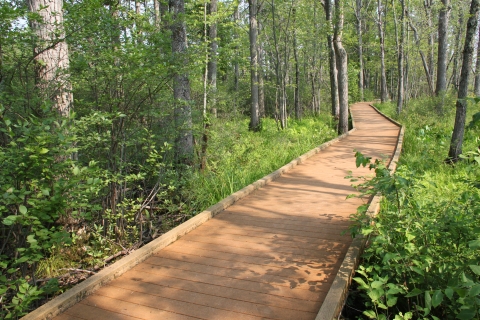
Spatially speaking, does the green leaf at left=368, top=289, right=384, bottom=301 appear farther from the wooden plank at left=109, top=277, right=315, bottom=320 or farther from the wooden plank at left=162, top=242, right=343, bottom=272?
the wooden plank at left=162, top=242, right=343, bottom=272

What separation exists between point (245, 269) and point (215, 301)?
0.63m

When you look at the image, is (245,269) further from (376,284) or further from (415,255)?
(415,255)

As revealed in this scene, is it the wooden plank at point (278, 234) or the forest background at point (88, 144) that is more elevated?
the forest background at point (88, 144)

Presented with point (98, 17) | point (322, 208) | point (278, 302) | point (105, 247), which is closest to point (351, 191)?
point (322, 208)

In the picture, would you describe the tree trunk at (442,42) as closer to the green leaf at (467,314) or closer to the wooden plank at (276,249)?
the wooden plank at (276,249)

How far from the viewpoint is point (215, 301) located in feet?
10.1

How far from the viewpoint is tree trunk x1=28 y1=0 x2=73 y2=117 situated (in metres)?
4.63

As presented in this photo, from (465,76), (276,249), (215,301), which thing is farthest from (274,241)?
(465,76)

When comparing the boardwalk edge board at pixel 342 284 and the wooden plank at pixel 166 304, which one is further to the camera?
the wooden plank at pixel 166 304

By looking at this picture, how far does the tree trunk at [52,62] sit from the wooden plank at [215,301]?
2.80 meters

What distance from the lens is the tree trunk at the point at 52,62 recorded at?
4.63 meters

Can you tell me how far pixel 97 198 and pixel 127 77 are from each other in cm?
203

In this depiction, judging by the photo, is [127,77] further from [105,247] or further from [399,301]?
[399,301]

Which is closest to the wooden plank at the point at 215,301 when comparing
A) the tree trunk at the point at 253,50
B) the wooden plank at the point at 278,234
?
the wooden plank at the point at 278,234
